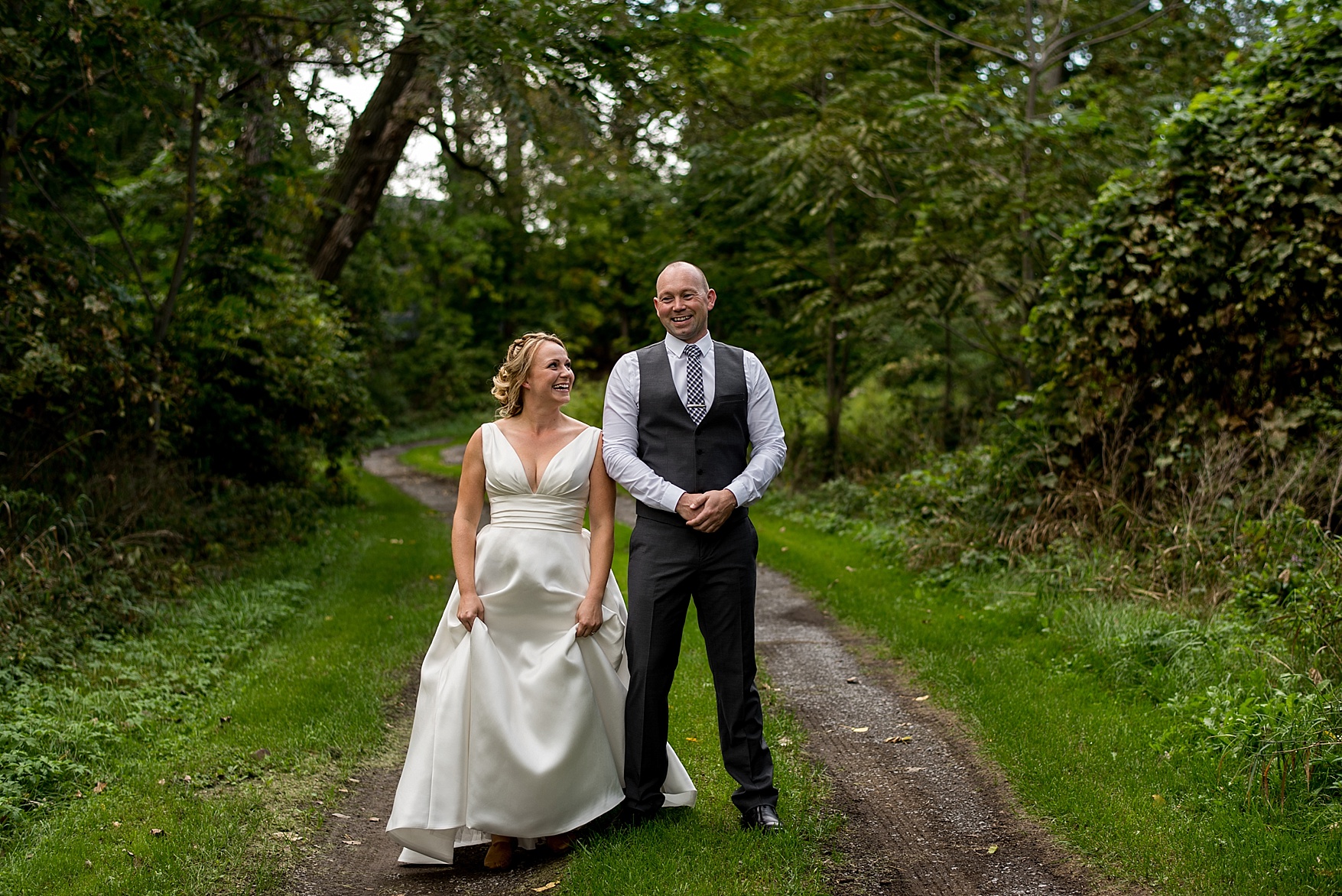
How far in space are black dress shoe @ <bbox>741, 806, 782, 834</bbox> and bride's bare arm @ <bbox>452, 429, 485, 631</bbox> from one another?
1.35 metres

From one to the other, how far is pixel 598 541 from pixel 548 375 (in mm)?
733

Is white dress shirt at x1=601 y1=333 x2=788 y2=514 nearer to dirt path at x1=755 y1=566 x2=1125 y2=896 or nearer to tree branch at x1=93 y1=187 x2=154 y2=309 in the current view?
dirt path at x1=755 y1=566 x2=1125 y2=896

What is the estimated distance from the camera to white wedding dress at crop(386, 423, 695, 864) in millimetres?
4137

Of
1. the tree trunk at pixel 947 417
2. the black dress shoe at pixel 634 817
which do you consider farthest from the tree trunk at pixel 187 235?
the tree trunk at pixel 947 417

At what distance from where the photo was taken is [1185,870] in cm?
379

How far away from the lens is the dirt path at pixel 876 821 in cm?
399

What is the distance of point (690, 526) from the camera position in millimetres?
4059

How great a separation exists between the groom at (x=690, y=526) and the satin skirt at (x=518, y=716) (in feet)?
0.53

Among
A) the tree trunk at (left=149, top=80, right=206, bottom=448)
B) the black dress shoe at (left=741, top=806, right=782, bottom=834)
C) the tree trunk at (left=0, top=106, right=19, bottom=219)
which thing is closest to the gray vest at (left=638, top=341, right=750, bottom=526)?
the black dress shoe at (left=741, top=806, right=782, bottom=834)

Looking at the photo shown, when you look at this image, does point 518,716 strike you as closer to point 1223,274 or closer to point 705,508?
point 705,508

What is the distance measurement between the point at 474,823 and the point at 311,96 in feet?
25.4

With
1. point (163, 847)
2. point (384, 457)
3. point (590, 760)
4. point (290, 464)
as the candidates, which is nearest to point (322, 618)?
point (163, 847)

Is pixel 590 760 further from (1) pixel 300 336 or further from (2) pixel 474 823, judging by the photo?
(1) pixel 300 336

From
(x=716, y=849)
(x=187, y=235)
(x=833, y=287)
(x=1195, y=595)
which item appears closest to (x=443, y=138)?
(x=187, y=235)
